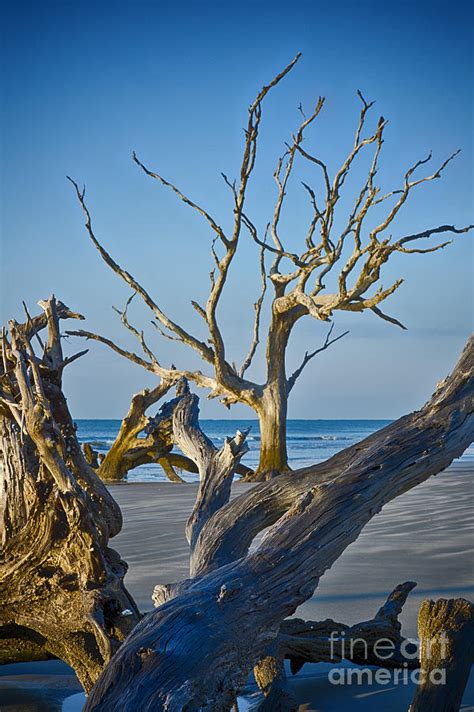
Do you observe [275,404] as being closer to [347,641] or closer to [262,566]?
[347,641]

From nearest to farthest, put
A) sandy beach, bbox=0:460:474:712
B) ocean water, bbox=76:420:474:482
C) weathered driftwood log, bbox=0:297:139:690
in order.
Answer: weathered driftwood log, bbox=0:297:139:690 → sandy beach, bbox=0:460:474:712 → ocean water, bbox=76:420:474:482

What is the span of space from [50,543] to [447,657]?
172 centimetres

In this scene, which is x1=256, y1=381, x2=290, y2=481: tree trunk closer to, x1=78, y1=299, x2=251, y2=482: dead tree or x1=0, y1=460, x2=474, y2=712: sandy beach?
x1=78, y1=299, x2=251, y2=482: dead tree

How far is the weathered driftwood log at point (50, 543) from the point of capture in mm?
3162

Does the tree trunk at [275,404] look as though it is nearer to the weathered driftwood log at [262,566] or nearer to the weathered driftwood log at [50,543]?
the weathered driftwood log at [50,543]

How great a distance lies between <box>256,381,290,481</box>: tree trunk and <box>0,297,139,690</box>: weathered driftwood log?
402 inches

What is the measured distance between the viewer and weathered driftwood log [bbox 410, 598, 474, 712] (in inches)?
94.9

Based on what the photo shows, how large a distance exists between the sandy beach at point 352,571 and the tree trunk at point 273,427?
3445 millimetres

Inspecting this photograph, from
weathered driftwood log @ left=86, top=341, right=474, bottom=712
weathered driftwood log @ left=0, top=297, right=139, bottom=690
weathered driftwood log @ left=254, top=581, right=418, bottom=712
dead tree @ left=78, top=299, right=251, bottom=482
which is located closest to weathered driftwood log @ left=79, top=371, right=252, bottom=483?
dead tree @ left=78, top=299, right=251, bottom=482

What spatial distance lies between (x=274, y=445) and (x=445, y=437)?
11.2 meters

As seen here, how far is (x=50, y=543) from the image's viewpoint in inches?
130

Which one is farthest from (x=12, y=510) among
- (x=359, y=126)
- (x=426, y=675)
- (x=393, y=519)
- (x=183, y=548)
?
(x=359, y=126)

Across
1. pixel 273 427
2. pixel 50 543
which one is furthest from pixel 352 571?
pixel 273 427

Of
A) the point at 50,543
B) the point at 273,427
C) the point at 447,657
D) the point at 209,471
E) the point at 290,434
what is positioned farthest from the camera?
the point at 290,434
